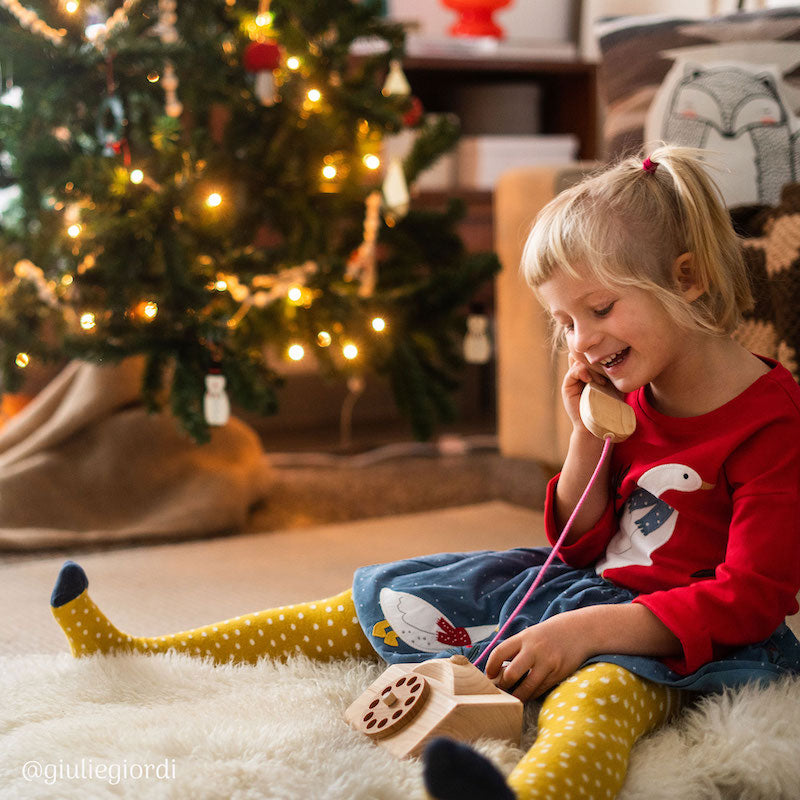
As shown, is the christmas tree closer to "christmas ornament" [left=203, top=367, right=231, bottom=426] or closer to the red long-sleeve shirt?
"christmas ornament" [left=203, top=367, right=231, bottom=426]

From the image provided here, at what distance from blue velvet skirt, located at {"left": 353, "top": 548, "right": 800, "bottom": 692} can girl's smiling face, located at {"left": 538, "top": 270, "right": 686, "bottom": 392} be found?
20 centimetres

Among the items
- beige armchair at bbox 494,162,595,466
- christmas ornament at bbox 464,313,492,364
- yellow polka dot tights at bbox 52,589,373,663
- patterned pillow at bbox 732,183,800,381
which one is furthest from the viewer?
christmas ornament at bbox 464,313,492,364

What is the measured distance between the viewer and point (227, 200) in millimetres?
1547

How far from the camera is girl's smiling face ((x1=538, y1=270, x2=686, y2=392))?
2.58 ft

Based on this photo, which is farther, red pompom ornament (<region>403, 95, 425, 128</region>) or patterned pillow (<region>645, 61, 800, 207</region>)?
red pompom ornament (<region>403, 95, 425, 128</region>)

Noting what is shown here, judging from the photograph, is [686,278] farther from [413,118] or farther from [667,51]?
[413,118]

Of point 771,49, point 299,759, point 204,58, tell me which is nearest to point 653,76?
point 771,49

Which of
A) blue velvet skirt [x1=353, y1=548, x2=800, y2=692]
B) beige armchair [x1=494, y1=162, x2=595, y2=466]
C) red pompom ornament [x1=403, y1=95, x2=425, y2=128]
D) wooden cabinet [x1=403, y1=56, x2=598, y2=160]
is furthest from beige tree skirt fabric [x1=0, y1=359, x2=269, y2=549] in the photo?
wooden cabinet [x1=403, y1=56, x2=598, y2=160]

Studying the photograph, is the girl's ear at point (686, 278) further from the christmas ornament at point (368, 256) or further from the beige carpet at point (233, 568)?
the christmas ornament at point (368, 256)

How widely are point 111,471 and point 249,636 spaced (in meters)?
0.82

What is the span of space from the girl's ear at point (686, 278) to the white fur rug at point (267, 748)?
322mm

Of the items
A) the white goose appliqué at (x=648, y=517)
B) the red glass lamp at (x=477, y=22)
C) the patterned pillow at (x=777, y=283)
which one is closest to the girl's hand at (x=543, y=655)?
the white goose appliqué at (x=648, y=517)

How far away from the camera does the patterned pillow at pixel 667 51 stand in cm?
148

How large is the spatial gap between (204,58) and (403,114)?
0.36 m
